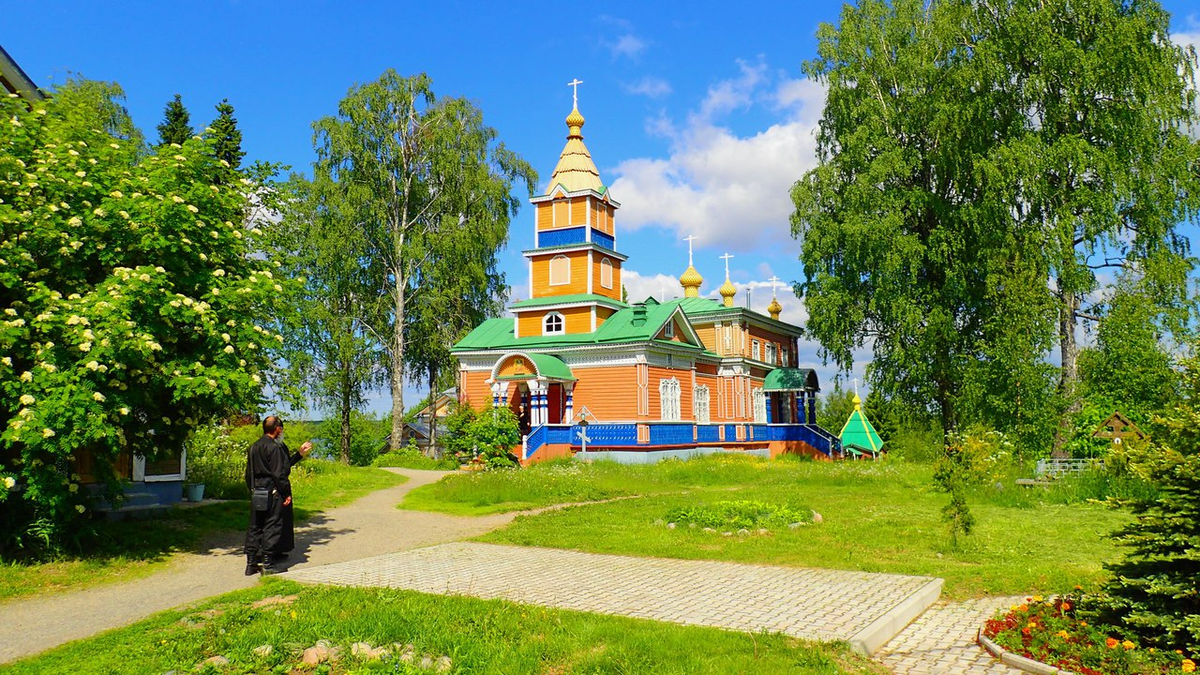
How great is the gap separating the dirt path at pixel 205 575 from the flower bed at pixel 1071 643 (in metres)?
7.46

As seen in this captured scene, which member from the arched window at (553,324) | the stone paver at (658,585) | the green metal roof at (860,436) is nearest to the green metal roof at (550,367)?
the arched window at (553,324)

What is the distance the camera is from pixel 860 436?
3625 centimetres

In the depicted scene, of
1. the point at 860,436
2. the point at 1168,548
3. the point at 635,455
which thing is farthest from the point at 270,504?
the point at 860,436

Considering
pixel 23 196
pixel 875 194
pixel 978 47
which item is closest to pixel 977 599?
pixel 23 196

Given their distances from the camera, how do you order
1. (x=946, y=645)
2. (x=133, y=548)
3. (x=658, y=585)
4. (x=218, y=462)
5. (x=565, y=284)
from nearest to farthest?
(x=946, y=645) < (x=658, y=585) < (x=133, y=548) < (x=218, y=462) < (x=565, y=284)

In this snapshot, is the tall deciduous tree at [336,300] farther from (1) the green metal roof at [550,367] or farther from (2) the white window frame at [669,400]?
(2) the white window frame at [669,400]

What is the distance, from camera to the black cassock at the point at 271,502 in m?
9.52

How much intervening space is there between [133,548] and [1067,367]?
23.5 metres

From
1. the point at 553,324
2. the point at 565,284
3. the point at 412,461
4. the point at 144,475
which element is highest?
the point at 565,284

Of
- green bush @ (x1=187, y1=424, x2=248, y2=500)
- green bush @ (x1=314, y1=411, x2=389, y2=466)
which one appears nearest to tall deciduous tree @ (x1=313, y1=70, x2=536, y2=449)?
green bush @ (x1=314, y1=411, x2=389, y2=466)

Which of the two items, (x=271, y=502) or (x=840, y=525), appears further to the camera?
(x=840, y=525)

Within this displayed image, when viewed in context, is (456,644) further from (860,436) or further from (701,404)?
(860,436)

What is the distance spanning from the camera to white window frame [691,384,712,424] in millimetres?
33531

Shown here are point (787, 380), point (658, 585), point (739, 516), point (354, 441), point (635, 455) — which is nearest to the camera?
point (658, 585)
